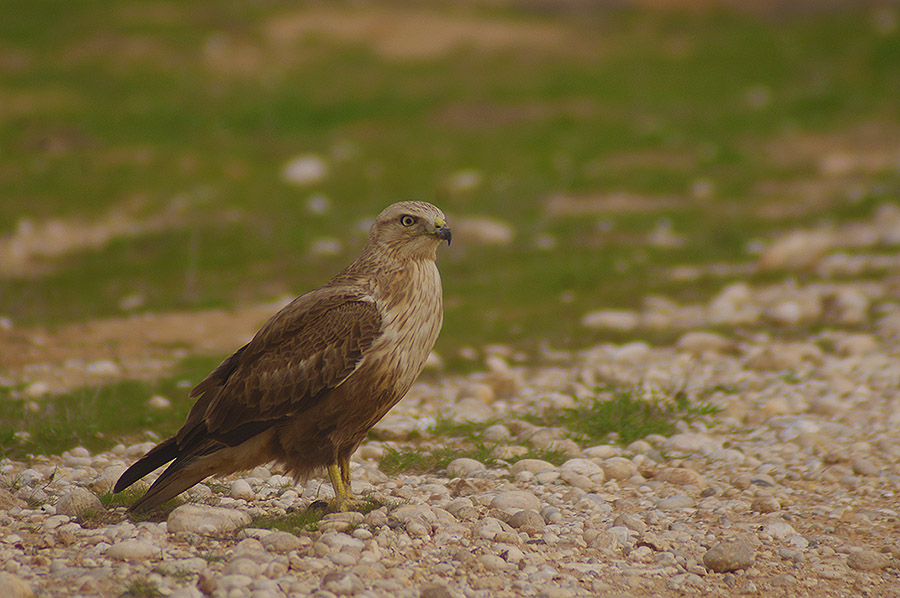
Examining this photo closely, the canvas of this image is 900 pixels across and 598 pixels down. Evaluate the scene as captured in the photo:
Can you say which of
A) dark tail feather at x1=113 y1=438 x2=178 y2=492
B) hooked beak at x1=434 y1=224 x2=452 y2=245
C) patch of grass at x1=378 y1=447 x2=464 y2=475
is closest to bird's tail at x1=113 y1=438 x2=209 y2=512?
dark tail feather at x1=113 y1=438 x2=178 y2=492

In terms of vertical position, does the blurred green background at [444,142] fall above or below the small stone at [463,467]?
above

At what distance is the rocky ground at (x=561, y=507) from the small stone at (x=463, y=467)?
0.01 metres

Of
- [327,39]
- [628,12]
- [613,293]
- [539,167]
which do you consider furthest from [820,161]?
[327,39]

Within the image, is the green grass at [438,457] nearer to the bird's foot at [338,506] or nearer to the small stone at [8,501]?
the bird's foot at [338,506]

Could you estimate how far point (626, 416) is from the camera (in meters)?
6.74

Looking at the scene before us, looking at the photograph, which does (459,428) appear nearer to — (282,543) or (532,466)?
(532,466)

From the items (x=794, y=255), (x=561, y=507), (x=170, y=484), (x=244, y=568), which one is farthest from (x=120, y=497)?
(x=794, y=255)

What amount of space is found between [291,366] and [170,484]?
0.82m

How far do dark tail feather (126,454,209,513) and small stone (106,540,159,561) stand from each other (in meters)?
0.51

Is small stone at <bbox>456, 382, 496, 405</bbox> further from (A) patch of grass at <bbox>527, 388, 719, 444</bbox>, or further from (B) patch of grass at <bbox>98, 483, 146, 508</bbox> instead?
(B) patch of grass at <bbox>98, 483, 146, 508</bbox>

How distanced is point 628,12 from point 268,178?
421 inches

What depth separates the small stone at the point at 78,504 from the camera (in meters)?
4.98

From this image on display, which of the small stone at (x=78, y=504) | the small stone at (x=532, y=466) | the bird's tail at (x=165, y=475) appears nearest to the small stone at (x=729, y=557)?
the small stone at (x=532, y=466)

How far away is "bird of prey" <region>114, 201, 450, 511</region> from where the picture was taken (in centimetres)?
497
